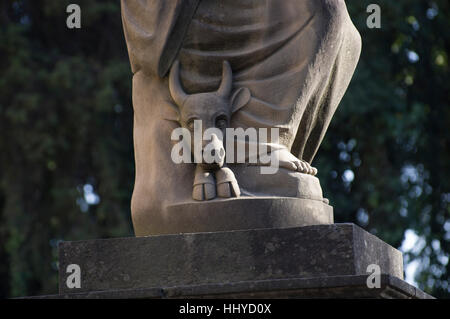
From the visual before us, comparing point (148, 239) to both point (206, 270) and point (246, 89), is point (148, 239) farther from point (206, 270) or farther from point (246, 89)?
point (246, 89)

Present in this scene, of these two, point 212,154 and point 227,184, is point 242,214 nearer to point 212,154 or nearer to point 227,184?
point 227,184

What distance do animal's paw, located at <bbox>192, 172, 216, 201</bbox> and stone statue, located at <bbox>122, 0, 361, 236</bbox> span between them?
0.11 ft

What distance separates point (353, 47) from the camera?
574 centimetres

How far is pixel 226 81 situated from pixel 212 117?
22 centimetres

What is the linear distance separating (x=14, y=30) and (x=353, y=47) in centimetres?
768

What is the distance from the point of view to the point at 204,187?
5160 millimetres

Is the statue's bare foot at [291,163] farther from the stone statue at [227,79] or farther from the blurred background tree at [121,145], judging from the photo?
the blurred background tree at [121,145]

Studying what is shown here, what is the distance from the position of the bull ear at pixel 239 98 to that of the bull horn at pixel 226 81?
4 cm

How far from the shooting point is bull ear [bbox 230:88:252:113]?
5.42 metres

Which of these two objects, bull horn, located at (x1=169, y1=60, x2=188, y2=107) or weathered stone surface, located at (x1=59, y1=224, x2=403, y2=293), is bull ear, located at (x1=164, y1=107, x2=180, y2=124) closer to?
bull horn, located at (x1=169, y1=60, x2=188, y2=107)

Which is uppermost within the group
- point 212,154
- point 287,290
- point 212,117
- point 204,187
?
point 212,117

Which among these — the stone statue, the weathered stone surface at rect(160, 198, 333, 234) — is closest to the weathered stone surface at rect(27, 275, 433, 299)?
the weathered stone surface at rect(160, 198, 333, 234)

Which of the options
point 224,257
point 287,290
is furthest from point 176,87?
point 287,290
